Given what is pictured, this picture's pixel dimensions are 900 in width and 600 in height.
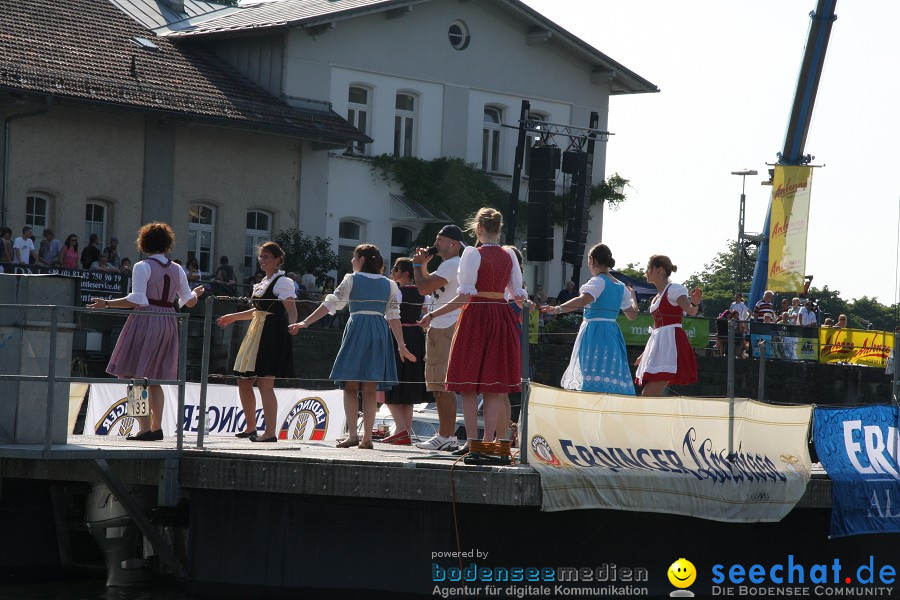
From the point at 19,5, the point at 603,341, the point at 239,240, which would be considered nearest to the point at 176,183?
the point at 239,240

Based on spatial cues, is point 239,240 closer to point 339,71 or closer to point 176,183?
point 176,183

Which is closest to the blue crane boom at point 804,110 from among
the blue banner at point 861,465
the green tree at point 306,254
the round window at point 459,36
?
the round window at point 459,36

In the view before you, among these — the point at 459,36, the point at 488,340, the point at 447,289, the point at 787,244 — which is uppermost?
the point at 459,36

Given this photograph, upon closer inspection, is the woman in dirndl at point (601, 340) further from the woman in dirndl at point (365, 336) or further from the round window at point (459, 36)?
the round window at point (459, 36)

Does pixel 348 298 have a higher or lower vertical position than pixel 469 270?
lower

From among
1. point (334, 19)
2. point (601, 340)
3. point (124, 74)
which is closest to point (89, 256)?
point (124, 74)

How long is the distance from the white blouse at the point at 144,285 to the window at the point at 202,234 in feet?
74.4

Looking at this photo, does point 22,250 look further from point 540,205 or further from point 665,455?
point 665,455

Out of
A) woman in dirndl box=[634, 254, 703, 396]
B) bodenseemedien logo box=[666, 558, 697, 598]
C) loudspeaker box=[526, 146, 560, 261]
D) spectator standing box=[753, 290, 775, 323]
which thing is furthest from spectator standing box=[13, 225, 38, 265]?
bodenseemedien logo box=[666, 558, 697, 598]

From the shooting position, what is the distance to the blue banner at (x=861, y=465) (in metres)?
11.3

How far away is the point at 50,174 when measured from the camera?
31875 mm

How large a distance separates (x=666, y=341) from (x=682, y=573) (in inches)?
100

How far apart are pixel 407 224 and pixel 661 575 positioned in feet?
94.0

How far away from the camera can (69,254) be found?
92.1 feet
